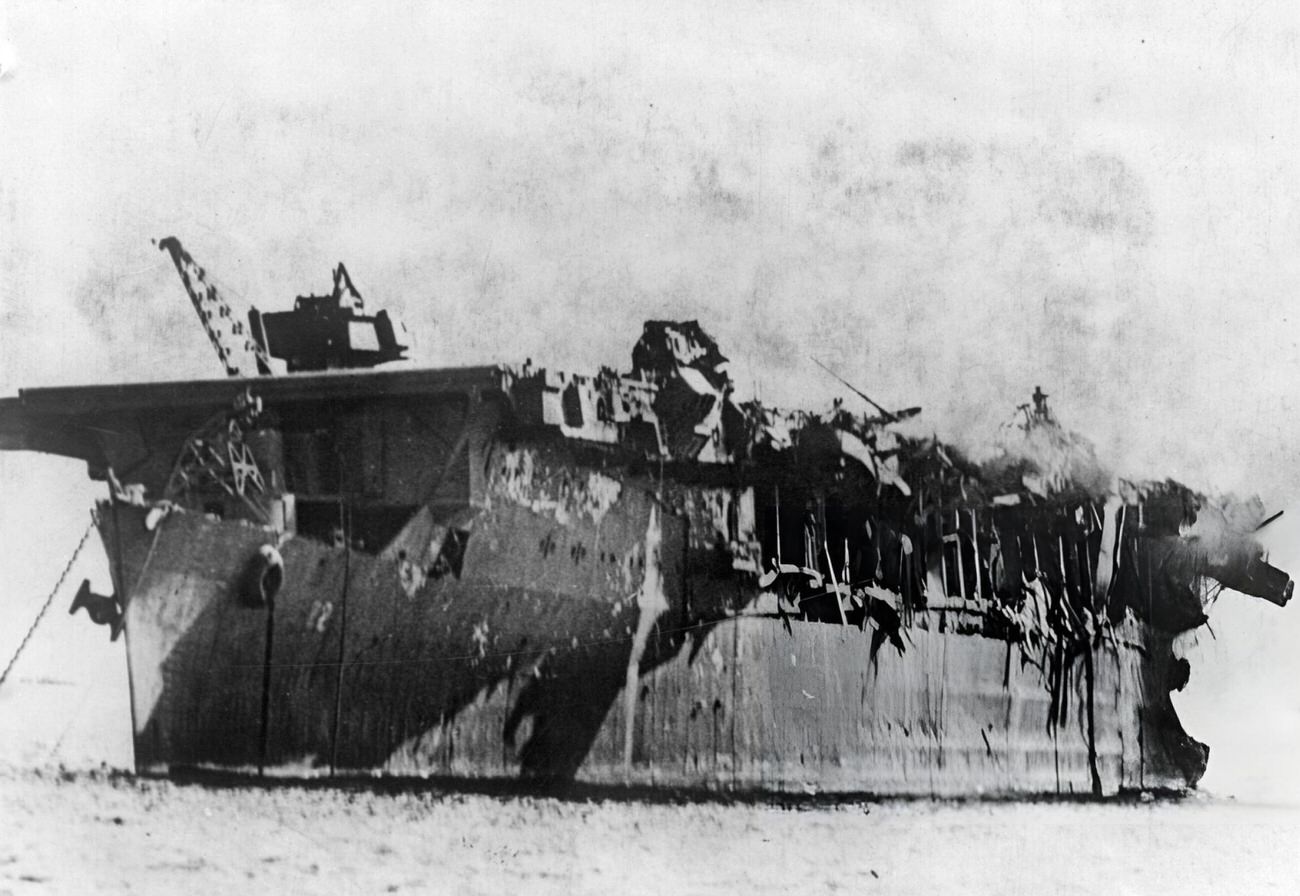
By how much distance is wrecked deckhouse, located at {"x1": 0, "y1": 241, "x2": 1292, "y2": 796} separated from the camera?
2830mm

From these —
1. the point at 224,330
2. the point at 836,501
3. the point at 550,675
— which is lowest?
the point at 550,675

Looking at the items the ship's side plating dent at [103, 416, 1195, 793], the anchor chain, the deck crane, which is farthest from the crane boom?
the anchor chain

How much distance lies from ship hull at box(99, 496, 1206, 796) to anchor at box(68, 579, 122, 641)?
1.5 inches

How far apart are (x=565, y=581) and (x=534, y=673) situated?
0.26 metres

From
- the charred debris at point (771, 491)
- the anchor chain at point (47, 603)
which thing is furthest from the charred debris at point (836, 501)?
the anchor chain at point (47, 603)

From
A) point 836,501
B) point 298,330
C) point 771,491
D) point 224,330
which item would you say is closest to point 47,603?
point 224,330

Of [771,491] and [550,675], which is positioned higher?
[771,491]

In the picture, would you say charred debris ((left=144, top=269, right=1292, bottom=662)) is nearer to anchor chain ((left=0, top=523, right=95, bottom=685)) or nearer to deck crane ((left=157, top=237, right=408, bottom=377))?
deck crane ((left=157, top=237, right=408, bottom=377))

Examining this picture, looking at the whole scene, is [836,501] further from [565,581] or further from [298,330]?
[298,330]

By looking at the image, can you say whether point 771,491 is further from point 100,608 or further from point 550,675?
point 100,608

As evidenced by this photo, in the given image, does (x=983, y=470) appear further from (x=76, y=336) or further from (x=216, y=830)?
(x=76, y=336)

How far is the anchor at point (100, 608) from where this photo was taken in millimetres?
2807

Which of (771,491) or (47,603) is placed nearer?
(47,603)

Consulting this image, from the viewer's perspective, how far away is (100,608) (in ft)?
9.23
